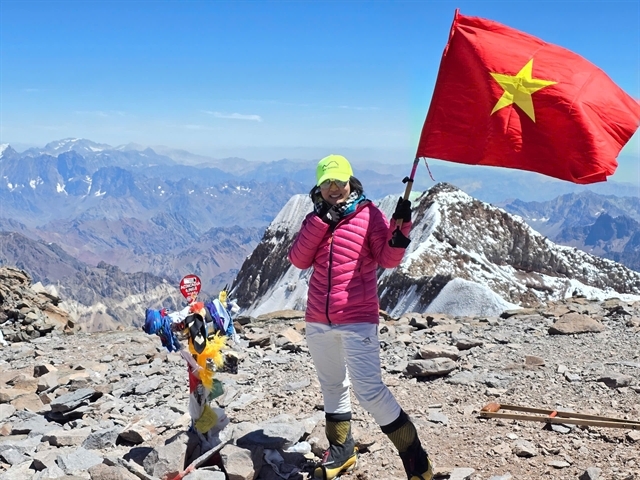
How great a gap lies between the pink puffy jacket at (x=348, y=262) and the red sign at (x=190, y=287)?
1.33 meters

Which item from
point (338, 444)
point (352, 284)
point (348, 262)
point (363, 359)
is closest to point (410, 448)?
point (338, 444)

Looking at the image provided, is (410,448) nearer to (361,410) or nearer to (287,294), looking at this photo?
(361,410)

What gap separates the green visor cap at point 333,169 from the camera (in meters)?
5.50

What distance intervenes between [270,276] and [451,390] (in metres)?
65.4

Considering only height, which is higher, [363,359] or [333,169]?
[333,169]

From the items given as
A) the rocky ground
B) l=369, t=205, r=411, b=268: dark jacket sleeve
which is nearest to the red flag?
l=369, t=205, r=411, b=268: dark jacket sleeve

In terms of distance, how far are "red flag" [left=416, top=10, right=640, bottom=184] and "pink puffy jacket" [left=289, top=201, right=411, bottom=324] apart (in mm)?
1021

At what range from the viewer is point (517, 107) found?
5996 millimetres

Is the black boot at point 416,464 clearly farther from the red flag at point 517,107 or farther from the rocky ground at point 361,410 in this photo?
the red flag at point 517,107

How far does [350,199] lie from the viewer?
576 centimetres

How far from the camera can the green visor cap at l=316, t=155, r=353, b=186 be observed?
217 inches

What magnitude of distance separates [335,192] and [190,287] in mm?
1918

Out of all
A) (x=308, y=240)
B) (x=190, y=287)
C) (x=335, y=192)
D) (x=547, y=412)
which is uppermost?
(x=335, y=192)

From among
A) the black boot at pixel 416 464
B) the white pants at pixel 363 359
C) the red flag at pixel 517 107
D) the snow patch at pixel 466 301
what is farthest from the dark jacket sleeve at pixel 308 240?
the snow patch at pixel 466 301
